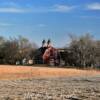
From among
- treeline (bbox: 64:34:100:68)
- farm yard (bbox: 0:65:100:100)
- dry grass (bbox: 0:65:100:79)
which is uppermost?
treeline (bbox: 64:34:100:68)

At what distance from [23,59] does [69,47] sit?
58.5 ft

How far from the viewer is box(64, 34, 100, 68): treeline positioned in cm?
11825

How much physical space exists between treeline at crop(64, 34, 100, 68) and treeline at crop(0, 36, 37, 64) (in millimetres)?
14559

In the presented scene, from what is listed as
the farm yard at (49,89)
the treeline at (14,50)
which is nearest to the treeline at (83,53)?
the treeline at (14,50)

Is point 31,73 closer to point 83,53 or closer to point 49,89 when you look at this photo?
point 49,89

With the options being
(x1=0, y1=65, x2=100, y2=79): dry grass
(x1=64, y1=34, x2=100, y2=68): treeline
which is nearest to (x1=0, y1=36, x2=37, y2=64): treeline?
(x1=64, y1=34, x2=100, y2=68): treeline

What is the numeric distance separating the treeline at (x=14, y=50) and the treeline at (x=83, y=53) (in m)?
14.6

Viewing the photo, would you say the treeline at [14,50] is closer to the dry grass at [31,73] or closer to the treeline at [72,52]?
the treeline at [72,52]

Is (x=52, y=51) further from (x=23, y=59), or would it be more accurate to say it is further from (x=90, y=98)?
(x=90, y=98)

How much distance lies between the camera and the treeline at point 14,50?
12925 centimetres

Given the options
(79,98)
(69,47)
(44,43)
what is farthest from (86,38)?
(79,98)

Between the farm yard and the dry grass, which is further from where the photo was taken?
the dry grass

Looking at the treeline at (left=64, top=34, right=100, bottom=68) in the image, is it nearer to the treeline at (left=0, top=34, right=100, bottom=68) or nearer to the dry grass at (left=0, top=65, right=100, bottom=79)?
the treeline at (left=0, top=34, right=100, bottom=68)

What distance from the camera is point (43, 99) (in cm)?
2114
